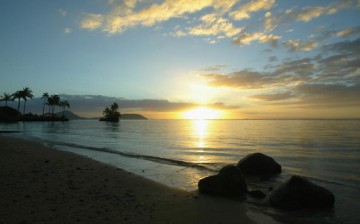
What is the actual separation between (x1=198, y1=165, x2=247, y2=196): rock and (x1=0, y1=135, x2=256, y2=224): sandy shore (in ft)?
1.91

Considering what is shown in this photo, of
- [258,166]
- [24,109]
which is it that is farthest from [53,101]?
[258,166]

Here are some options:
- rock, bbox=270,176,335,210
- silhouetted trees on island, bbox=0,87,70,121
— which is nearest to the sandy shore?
rock, bbox=270,176,335,210

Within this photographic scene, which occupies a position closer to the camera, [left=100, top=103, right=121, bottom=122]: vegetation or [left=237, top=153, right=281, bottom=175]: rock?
[left=237, top=153, right=281, bottom=175]: rock

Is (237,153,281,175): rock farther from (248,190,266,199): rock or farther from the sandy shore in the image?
the sandy shore

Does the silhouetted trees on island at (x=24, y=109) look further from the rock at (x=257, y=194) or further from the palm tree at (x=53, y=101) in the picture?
the rock at (x=257, y=194)

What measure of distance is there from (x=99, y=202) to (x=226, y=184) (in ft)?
16.3

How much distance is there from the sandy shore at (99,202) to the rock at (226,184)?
58 centimetres

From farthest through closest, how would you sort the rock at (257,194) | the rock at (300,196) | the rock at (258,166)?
the rock at (258,166)
the rock at (257,194)
the rock at (300,196)

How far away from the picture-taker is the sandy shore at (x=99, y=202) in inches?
284

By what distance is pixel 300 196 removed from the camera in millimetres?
9555

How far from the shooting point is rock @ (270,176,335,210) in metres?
9.48

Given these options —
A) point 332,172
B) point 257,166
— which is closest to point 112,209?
point 257,166

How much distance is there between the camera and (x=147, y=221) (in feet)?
23.5

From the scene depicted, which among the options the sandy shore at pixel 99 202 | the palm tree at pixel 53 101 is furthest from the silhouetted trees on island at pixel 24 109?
the sandy shore at pixel 99 202
